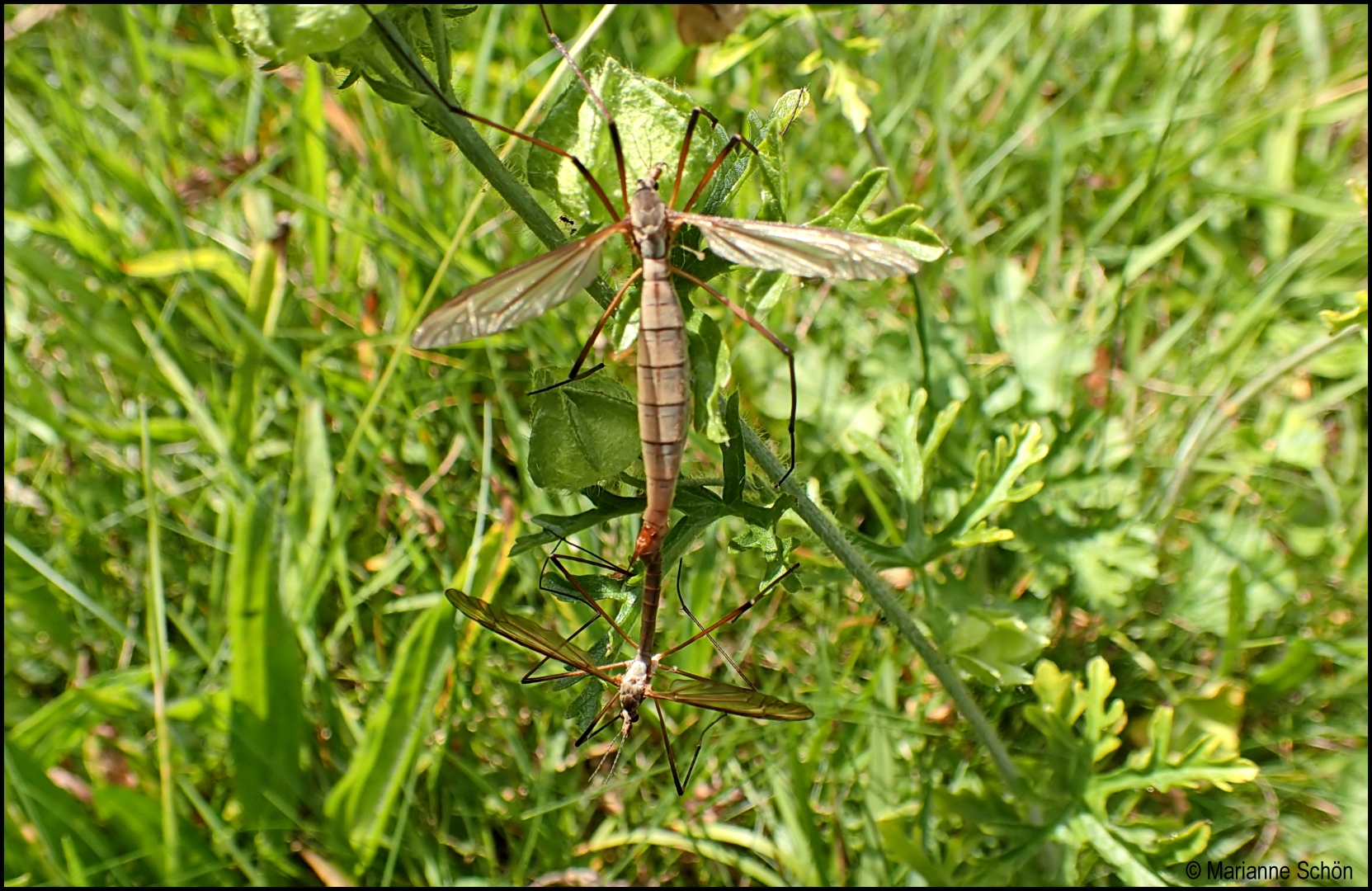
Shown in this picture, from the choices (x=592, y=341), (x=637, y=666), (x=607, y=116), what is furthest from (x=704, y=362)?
(x=637, y=666)

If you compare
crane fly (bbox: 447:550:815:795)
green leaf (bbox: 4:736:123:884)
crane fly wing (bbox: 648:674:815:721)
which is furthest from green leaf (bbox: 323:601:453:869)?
crane fly wing (bbox: 648:674:815:721)

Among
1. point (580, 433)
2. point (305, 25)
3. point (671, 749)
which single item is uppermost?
point (305, 25)

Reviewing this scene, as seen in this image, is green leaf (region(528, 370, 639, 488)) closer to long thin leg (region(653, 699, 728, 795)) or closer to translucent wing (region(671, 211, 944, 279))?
translucent wing (region(671, 211, 944, 279))

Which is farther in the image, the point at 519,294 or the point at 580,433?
the point at 580,433

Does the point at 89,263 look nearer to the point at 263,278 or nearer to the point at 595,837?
the point at 263,278

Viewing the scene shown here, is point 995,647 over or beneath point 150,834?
over

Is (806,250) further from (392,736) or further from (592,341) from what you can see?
(392,736)

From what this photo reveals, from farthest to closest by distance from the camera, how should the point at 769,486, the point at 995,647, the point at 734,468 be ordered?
the point at 995,647 < the point at 769,486 < the point at 734,468
